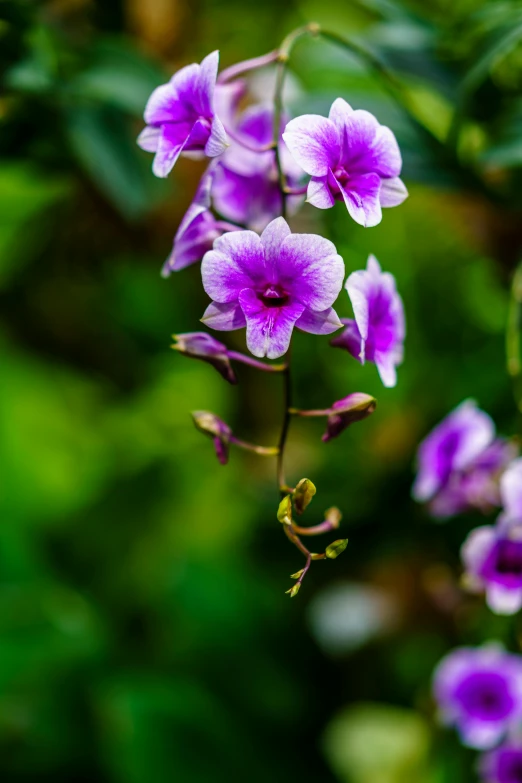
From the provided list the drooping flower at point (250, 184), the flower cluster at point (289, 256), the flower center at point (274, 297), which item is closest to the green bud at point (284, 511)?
the flower cluster at point (289, 256)

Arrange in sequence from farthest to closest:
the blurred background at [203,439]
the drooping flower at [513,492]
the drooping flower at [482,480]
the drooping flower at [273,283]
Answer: the blurred background at [203,439] < the drooping flower at [482,480] < the drooping flower at [513,492] < the drooping flower at [273,283]

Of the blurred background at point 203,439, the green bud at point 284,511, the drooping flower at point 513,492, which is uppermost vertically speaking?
the green bud at point 284,511

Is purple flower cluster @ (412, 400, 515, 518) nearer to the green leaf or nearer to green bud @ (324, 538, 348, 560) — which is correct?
green bud @ (324, 538, 348, 560)

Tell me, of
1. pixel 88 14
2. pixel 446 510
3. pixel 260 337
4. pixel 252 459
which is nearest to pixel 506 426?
pixel 446 510

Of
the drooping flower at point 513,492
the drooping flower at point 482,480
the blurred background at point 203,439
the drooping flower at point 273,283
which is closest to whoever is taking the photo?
the drooping flower at point 273,283

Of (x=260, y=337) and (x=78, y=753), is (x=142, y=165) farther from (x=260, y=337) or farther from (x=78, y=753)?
(x=78, y=753)

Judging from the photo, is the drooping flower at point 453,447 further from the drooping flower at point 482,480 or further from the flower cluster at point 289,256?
the flower cluster at point 289,256

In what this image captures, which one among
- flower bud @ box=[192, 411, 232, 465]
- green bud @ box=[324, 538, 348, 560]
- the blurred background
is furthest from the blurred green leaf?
green bud @ box=[324, 538, 348, 560]
